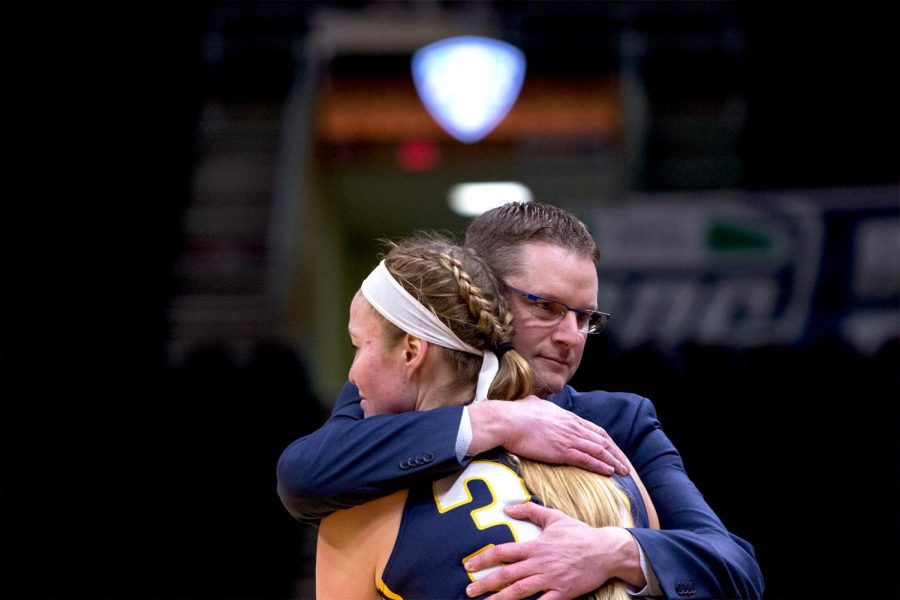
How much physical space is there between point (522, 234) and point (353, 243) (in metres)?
10.3

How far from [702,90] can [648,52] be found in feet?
2.81

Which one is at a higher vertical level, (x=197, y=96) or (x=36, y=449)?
(x=197, y=96)

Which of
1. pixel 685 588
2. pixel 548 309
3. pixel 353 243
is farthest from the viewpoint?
pixel 353 243

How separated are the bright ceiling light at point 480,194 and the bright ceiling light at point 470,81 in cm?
243

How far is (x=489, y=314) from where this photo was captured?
166cm

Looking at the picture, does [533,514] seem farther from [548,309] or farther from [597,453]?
[548,309]

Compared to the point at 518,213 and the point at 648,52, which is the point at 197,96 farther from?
the point at 518,213

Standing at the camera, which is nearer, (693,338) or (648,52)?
(693,338)

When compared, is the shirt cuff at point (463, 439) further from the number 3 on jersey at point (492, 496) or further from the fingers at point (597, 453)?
the fingers at point (597, 453)

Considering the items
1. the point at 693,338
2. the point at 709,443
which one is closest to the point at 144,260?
the point at 693,338

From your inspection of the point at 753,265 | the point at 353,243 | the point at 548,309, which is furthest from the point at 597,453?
the point at 353,243

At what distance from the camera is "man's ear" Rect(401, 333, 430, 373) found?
1.64 m

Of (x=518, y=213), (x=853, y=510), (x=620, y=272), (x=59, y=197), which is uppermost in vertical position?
(x=518, y=213)

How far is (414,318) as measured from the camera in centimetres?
164
